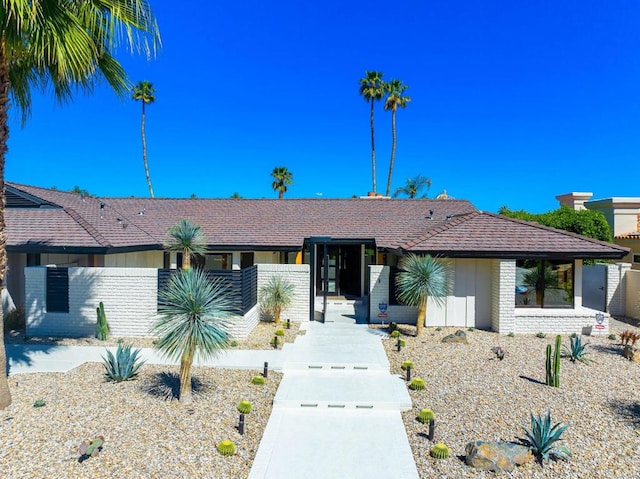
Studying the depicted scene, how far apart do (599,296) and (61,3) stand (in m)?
21.0

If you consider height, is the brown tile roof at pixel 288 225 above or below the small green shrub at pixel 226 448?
above

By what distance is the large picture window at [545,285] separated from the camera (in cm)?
1409

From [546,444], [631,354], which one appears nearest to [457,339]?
[631,354]

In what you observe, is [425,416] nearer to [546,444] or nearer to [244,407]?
[546,444]

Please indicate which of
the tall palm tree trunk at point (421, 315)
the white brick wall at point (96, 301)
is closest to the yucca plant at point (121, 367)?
the white brick wall at point (96, 301)

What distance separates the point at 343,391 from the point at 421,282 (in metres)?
5.47

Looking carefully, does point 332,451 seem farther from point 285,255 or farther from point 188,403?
point 285,255

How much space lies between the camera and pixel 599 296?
1705cm

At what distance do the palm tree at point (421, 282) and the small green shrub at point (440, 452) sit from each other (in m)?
6.85

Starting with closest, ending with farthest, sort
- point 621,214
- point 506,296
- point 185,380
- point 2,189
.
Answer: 1. point 2,189
2. point 185,380
3. point 506,296
4. point 621,214

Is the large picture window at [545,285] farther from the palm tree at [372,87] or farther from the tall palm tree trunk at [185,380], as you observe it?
the palm tree at [372,87]

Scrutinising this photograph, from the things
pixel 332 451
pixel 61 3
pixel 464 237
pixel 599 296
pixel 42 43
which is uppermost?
pixel 61 3

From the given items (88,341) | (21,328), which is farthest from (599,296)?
(21,328)

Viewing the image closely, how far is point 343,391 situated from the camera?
837 centimetres
